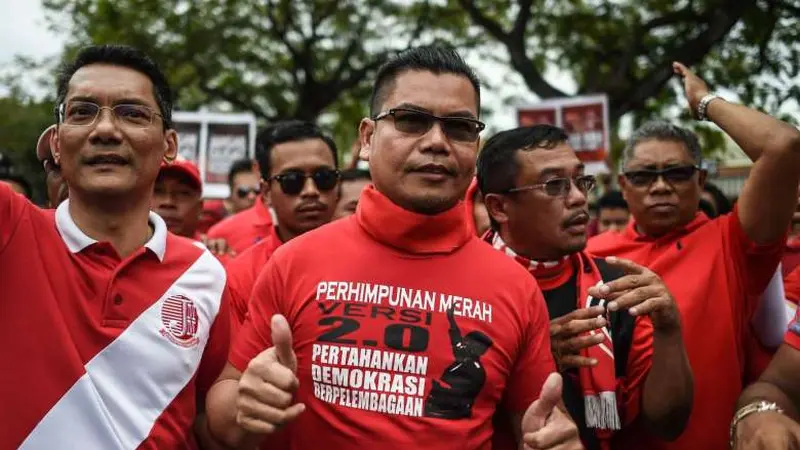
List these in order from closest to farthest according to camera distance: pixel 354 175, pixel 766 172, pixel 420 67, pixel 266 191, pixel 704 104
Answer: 1. pixel 420 67
2. pixel 766 172
3. pixel 704 104
4. pixel 266 191
5. pixel 354 175

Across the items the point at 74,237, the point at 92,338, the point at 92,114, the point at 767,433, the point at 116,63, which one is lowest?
the point at 767,433

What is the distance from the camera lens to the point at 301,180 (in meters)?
4.19

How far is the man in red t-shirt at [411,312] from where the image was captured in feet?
7.54

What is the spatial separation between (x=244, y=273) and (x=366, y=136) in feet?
3.59

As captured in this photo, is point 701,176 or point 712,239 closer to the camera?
point 712,239

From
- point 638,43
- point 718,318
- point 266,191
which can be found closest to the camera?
point 718,318

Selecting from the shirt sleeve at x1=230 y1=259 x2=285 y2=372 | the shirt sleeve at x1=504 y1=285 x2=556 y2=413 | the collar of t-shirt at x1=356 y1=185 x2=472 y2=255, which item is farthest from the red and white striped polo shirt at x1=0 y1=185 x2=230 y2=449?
the shirt sleeve at x1=504 y1=285 x2=556 y2=413

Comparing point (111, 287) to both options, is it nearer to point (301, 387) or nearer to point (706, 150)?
point (301, 387)

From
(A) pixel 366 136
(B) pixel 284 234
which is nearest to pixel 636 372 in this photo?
(A) pixel 366 136

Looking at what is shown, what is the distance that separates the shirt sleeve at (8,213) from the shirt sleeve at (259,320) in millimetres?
653

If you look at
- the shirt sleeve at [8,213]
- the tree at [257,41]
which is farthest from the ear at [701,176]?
the tree at [257,41]

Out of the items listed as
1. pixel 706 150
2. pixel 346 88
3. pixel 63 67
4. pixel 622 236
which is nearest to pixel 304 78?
pixel 346 88

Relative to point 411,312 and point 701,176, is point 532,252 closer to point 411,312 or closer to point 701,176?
point 411,312

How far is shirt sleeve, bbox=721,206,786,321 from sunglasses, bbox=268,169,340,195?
182cm
